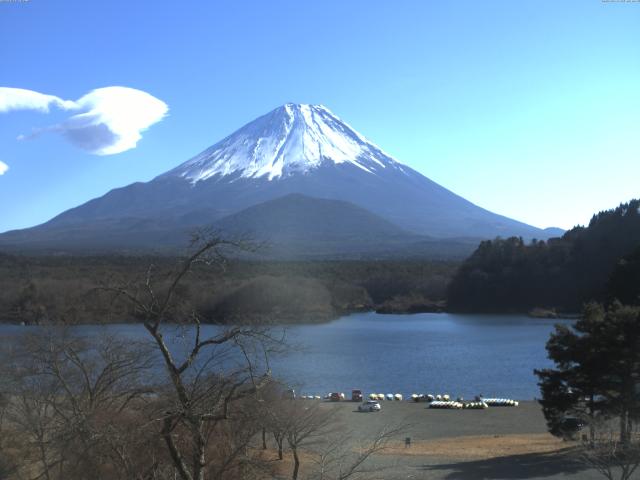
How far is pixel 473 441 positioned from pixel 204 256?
38.4 ft

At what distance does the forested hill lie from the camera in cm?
4612

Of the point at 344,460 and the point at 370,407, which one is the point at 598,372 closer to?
the point at 344,460

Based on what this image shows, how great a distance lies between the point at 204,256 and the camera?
3830 mm

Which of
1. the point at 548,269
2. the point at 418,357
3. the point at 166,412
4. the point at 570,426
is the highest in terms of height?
the point at 548,269

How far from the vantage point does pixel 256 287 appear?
1353 inches

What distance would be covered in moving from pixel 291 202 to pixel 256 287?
58527 millimetres

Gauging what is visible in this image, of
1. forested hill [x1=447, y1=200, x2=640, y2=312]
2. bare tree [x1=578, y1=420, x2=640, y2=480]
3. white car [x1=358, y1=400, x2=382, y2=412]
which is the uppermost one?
forested hill [x1=447, y1=200, x2=640, y2=312]

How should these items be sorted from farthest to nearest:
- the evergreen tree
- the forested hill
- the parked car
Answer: the forested hill, the parked car, the evergreen tree

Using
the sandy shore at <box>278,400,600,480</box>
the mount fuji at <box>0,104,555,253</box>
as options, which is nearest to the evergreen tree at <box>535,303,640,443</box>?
the sandy shore at <box>278,400,600,480</box>

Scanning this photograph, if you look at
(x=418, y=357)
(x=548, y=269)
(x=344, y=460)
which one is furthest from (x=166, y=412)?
(x=548, y=269)

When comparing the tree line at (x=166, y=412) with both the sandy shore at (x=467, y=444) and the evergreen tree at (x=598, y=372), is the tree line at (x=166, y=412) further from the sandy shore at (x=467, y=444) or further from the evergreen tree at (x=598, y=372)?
the evergreen tree at (x=598, y=372)

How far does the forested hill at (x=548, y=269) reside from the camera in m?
46.1

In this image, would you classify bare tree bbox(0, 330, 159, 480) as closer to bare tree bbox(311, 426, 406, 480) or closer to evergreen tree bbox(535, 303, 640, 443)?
bare tree bbox(311, 426, 406, 480)

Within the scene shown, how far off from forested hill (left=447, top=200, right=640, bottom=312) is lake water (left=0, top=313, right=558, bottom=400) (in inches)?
223
